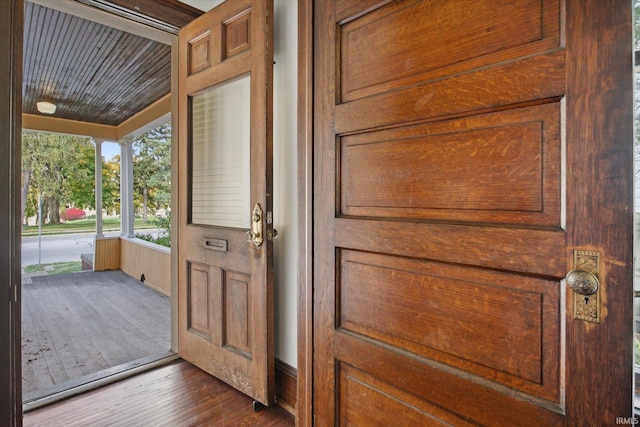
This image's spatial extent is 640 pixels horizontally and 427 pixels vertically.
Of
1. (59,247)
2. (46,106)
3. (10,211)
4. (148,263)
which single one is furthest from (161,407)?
(59,247)

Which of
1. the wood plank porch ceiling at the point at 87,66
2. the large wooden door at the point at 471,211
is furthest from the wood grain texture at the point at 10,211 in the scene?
the large wooden door at the point at 471,211

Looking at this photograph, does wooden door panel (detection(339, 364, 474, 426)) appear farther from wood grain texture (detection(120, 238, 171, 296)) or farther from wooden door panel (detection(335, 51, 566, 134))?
wood grain texture (detection(120, 238, 171, 296))

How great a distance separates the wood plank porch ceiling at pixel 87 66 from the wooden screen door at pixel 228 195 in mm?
589

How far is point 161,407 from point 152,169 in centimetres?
536

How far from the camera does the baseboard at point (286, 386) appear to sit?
1.84m

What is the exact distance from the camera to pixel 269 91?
1749mm

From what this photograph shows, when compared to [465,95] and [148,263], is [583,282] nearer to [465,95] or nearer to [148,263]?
[465,95]

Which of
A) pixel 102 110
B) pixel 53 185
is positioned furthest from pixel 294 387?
pixel 53 185

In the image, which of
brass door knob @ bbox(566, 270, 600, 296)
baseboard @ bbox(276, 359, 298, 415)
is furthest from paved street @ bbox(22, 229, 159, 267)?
brass door knob @ bbox(566, 270, 600, 296)

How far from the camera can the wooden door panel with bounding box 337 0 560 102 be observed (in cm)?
87

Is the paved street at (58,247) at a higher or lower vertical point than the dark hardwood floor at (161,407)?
higher

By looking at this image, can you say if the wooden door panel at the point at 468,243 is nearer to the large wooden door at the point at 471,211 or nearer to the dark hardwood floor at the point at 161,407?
the large wooden door at the point at 471,211

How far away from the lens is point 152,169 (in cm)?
629

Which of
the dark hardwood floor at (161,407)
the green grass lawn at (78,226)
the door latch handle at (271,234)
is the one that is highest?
the door latch handle at (271,234)
